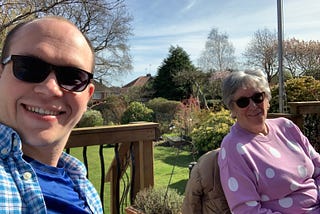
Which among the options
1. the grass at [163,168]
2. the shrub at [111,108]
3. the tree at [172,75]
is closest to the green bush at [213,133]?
the grass at [163,168]

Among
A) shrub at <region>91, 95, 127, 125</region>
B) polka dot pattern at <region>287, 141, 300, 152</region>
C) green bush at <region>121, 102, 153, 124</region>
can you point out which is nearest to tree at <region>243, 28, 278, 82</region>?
shrub at <region>91, 95, 127, 125</region>

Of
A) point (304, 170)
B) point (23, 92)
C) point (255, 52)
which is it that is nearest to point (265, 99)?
point (304, 170)

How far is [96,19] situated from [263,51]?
37.9 feet

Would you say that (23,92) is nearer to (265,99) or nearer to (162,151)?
(265,99)

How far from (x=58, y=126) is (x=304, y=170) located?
1.34m

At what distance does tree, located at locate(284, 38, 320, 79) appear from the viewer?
60.0 ft

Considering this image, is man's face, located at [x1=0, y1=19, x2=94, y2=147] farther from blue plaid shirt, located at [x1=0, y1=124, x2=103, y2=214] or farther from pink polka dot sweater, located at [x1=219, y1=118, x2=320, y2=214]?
pink polka dot sweater, located at [x1=219, y1=118, x2=320, y2=214]

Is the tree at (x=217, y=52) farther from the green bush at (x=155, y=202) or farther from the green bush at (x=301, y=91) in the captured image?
the green bush at (x=155, y=202)

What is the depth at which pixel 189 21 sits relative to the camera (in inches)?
653

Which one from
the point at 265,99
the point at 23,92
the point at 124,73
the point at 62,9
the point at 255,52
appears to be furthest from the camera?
the point at 255,52

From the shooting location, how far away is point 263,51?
19.6 meters

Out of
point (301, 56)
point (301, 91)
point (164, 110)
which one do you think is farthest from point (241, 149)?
point (301, 56)

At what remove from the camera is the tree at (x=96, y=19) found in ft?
25.3

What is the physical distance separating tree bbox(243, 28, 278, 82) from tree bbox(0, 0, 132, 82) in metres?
7.96
